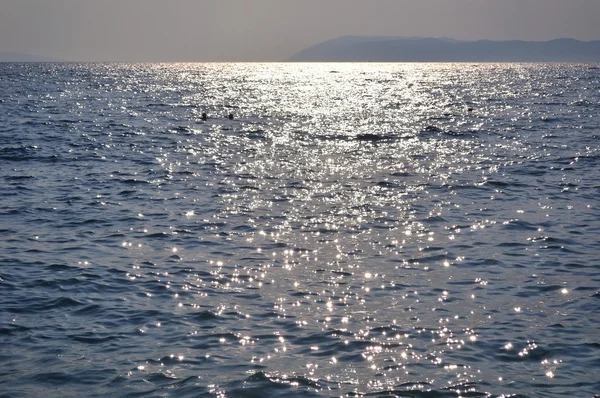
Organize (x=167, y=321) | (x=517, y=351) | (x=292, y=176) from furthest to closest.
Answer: (x=292, y=176) < (x=167, y=321) < (x=517, y=351)

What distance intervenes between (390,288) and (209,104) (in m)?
70.1

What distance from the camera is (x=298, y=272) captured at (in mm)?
19125

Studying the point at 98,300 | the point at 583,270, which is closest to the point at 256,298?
the point at 98,300

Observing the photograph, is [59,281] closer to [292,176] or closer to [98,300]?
[98,300]

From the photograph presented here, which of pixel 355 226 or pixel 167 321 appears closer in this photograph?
pixel 167 321

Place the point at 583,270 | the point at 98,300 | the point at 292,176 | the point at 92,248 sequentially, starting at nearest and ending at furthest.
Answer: the point at 98,300, the point at 583,270, the point at 92,248, the point at 292,176

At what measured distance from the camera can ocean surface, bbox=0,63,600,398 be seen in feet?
42.4

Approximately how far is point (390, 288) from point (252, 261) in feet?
13.4

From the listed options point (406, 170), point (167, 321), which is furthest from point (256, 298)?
point (406, 170)

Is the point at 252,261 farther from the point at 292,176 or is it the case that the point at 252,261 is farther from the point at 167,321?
the point at 292,176

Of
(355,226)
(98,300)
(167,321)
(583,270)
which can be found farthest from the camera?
(355,226)

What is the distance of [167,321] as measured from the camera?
1548cm

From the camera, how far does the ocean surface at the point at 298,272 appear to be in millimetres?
12938

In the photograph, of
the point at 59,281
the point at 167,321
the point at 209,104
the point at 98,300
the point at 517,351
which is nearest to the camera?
the point at 517,351
